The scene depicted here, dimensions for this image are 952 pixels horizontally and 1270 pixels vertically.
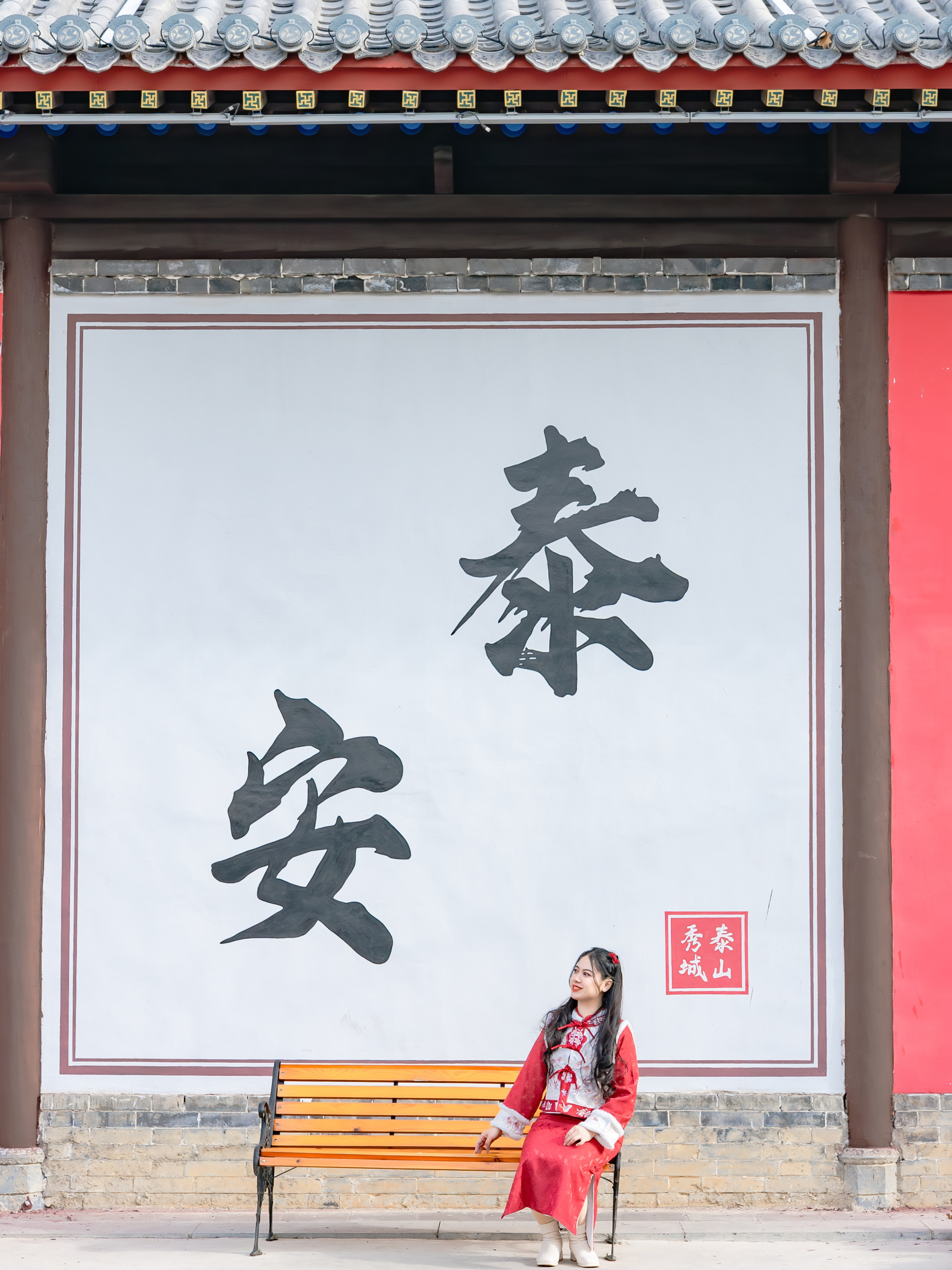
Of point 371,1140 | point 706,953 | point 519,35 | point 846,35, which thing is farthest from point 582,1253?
point 846,35

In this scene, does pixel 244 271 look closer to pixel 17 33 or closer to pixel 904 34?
pixel 17 33

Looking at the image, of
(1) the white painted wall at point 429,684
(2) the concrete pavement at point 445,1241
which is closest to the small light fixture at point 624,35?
(1) the white painted wall at point 429,684

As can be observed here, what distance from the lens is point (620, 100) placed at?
192 inches

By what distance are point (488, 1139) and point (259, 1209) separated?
90 cm

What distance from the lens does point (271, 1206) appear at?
505 cm

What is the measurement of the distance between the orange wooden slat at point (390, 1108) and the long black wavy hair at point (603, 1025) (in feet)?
1.51

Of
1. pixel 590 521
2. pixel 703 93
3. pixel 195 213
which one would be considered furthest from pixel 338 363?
pixel 703 93

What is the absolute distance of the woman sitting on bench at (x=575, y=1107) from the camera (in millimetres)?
4688

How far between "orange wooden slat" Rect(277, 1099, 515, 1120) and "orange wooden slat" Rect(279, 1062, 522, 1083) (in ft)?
0.30

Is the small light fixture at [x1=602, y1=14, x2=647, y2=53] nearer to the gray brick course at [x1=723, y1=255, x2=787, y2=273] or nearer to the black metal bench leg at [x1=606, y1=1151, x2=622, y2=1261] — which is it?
the gray brick course at [x1=723, y1=255, x2=787, y2=273]

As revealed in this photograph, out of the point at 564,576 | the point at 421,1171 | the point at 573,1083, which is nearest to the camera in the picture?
the point at 573,1083

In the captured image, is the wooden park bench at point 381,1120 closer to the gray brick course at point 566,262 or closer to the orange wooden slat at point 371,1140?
the orange wooden slat at point 371,1140

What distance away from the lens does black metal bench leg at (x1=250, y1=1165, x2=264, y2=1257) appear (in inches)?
188

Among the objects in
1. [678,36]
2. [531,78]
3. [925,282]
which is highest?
[678,36]
